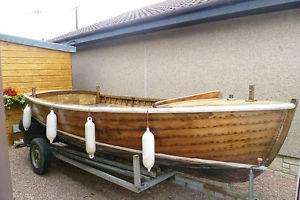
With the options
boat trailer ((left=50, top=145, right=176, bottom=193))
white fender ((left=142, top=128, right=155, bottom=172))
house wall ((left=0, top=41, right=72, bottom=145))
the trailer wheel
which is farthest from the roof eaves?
white fender ((left=142, top=128, right=155, bottom=172))

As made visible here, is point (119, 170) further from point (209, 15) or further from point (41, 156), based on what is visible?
point (209, 15)

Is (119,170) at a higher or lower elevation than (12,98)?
lower

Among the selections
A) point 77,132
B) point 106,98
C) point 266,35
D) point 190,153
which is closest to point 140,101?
point 106,98

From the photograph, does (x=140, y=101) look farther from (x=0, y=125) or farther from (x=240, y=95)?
(x=0, y=125)

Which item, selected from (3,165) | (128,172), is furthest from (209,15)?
(3,165)

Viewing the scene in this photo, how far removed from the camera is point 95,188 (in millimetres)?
3004

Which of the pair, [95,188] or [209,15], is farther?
[209,15]

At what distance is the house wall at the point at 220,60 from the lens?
10.4ft

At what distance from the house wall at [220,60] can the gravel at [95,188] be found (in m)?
0.63

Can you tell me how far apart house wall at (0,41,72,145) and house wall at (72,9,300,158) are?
5.24ft

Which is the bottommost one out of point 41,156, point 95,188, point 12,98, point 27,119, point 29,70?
point 95,188

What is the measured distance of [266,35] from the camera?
10.9 ft

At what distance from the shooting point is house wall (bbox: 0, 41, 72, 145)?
16.4 feet

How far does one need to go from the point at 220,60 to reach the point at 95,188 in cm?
308
